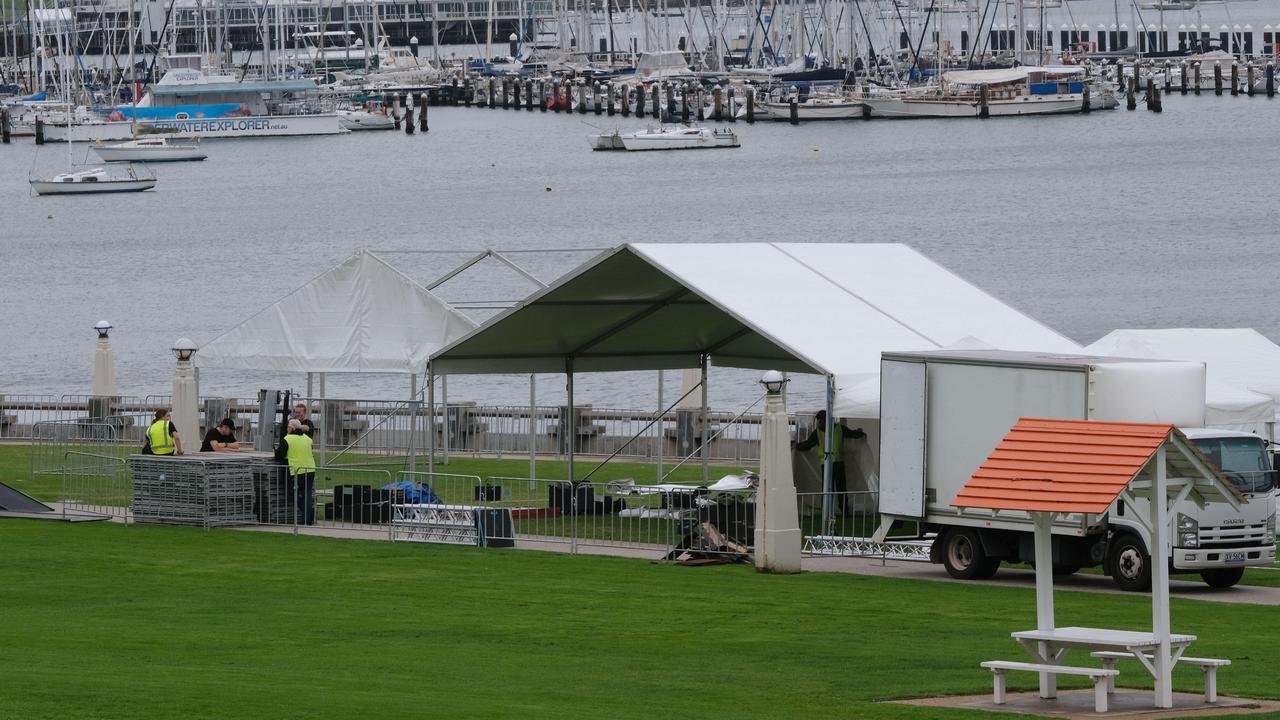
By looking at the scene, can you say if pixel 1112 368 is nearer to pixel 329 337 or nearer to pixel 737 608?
pixel 737 608

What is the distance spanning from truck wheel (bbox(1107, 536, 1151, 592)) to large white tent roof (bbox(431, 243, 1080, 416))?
4.08 m

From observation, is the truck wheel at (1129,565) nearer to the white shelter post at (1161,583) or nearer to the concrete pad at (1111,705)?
the concrete pad at (1111,705)

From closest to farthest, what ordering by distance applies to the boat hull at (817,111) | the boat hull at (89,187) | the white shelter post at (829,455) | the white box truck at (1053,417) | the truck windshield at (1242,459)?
the white box truck at (1053,417) → the truck windshield at (1242,459) → the white shelter post at (829,455) → the boat hull at (89,187) → the boat hull at (817,111)

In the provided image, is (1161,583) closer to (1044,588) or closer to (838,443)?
(1044,588)

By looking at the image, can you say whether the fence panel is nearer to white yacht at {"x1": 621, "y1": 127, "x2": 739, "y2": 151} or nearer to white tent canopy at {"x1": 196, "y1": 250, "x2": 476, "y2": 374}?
white tent canopy at {"x1": 196, "y1": 250, "x2": 476, "y2": 374}

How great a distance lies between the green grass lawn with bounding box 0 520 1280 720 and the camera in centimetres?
1556

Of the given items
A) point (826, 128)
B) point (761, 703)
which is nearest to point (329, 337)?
point (761, 703)

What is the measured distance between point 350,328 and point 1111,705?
19141 mm

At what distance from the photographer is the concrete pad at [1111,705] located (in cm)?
1534

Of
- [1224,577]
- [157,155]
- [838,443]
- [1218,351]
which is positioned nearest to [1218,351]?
[1218,351]

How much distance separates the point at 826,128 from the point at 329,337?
494 feet

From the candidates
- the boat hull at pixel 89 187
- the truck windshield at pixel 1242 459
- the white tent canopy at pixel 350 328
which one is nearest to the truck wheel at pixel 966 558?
the truck windshield at pixel 1242 459

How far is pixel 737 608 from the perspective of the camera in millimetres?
21422

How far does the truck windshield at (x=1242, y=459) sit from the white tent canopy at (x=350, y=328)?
11.8 meters
